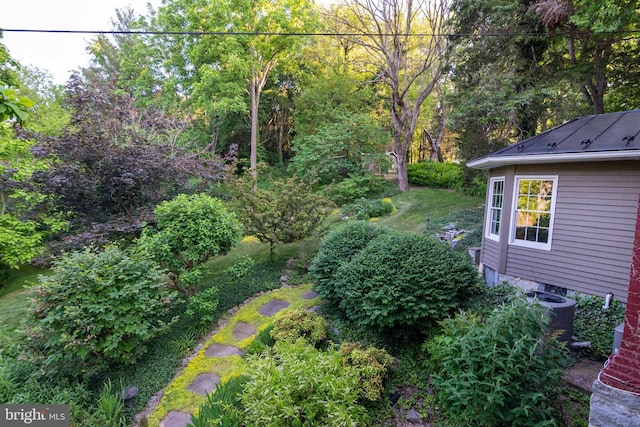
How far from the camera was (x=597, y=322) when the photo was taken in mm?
4145

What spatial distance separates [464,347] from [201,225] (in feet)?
13.8

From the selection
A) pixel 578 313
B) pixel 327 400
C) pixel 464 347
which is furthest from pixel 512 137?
pixel 327 400

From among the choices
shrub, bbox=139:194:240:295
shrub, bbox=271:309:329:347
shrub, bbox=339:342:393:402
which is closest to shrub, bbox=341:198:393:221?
shrub, bbox=139:194:240:295

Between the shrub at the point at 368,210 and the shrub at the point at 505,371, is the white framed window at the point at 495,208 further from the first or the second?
the shrub at the point at 368,210

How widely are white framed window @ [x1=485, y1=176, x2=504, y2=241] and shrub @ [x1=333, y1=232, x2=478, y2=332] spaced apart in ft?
7.25

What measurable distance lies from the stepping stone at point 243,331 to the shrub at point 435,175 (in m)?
11.5

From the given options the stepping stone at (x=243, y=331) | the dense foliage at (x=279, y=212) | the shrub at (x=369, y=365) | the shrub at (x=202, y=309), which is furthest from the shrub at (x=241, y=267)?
the shrub at (x=369, y=365)

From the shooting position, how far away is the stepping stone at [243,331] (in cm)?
493

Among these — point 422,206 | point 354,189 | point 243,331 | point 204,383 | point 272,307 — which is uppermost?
point 354,189

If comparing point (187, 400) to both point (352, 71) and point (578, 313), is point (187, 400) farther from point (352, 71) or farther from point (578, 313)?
point (352, 71)

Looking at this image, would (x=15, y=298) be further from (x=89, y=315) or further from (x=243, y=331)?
(x=243, y=331)

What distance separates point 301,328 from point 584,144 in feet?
16.3

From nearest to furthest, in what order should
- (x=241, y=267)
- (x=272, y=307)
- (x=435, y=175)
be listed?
(x=272, y=307) < (x=241, y=267) < (x=435, y=175)

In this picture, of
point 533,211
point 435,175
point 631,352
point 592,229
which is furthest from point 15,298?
point 435,175
